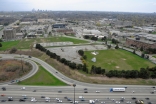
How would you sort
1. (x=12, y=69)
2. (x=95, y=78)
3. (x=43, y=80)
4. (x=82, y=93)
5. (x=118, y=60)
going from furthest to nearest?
(x=118, y=60) → (x=12, y=69) → (x=95, y=78) → (x=43, y=80) → (x=82, y=93)

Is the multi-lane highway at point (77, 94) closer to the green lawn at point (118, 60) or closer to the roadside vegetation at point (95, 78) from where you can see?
the roadside vegetation at point (95, 78)

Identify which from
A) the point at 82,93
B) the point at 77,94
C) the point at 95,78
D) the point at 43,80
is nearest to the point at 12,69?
the point at 43,80

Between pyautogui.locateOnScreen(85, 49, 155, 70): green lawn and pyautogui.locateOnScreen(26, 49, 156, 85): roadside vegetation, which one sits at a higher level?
pyautogui.locateOnScreen(85, 49, 155, 70): green lawn

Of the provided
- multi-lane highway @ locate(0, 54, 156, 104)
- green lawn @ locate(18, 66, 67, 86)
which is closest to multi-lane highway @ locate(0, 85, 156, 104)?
multi-lane highway @ locate(0, 54, 156, 104)

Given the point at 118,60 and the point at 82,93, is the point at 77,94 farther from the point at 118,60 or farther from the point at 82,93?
the point at 118,60

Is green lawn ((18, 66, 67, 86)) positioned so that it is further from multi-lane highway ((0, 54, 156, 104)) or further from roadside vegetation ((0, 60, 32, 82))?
roadside vegetation ((0, 60, 32, 82))

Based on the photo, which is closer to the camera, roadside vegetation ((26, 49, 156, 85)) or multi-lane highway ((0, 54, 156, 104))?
multi-lane highway ((0, 54, 156, 104))

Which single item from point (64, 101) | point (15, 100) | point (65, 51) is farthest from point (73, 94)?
point (65, 51)
